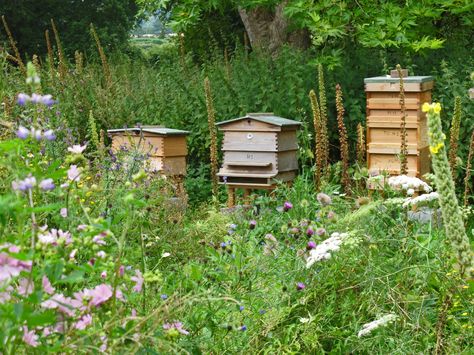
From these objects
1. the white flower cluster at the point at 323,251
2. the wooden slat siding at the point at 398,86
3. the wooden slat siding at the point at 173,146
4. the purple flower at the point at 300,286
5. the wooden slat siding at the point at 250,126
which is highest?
the wooden slat siding at the point at 398,86

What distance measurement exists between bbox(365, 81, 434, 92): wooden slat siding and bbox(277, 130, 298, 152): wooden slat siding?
912 mm

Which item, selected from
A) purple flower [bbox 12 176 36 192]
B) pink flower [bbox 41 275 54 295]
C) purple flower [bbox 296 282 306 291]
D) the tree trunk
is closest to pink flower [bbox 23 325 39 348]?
pink flower [bbox 41 275 54 295]

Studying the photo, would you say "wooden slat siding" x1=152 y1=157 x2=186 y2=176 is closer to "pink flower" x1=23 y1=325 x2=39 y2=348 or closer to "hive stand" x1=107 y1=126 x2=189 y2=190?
"hive stand" x1=107 y1=126 x2=189 y2=190

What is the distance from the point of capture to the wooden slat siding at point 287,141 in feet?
25.6

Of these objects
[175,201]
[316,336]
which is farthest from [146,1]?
[316,336]

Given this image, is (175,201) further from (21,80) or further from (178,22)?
(21,80)

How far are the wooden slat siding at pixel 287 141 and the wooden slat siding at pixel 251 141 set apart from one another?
0.21ft

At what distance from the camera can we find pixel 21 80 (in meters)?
10.5

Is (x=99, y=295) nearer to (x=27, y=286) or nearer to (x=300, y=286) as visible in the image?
(x=27, y=286)

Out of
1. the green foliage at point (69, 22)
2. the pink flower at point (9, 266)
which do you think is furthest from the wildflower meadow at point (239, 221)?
the green foliage at point (69, 22)

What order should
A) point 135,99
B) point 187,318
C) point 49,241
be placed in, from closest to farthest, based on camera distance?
point 49,241, point 187,318, point 135,99

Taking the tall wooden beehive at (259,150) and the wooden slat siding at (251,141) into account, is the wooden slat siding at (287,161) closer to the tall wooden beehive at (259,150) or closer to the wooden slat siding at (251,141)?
the tall wooden beehive at (259,150)

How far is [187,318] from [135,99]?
7129mm

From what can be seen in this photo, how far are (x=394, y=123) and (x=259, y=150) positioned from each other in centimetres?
135
